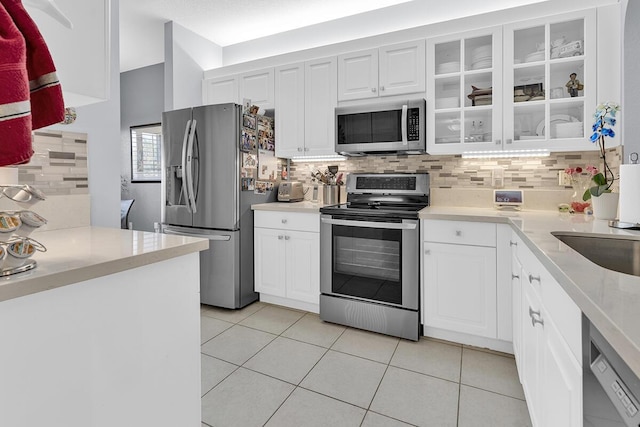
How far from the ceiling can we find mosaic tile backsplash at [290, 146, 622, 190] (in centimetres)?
123

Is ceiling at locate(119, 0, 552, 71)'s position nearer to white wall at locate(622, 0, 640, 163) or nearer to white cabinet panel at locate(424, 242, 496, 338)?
white wall at locate(622, 0, 640, 163)

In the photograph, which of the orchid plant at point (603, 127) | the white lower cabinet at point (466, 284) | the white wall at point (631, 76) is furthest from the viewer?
the white lower cabinet at point (466, 284)

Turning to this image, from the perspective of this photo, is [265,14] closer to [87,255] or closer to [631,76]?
[631,76]

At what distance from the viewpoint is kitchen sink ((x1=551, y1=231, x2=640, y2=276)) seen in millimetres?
1323

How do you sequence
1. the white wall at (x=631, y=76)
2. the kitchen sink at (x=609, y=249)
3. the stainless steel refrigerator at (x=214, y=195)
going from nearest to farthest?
the kitchen sink at (x=609, y=249), the white wall at (x=631, y=76), the stainless steel refrigerator at (x=214, y=195)

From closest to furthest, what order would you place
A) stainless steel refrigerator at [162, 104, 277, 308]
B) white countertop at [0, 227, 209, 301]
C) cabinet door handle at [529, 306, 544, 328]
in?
white countertop at [0, 227, 209, 301] < cabinet door handle at [529, 306, 544, 328] < stainless steel refrigerator at [162, 104, 277, 308]

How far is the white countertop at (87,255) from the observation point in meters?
0.74

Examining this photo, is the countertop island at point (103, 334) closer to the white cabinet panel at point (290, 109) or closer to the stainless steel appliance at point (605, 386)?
the stainless steel appliance at point (605, 386)

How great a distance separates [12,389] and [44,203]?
2.78 feet

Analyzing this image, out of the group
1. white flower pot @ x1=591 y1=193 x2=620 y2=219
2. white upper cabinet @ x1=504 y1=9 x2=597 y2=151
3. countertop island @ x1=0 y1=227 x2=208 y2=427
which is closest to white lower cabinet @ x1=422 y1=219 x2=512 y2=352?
white flower pot @ x1=591 y1=193 x2=620 y2=219

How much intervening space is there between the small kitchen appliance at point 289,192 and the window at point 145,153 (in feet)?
8.20

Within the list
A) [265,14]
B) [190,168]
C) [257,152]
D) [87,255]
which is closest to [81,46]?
[87,255]

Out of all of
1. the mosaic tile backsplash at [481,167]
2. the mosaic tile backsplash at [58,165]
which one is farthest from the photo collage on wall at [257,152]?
the mosaic tile backsplash at [58,165]

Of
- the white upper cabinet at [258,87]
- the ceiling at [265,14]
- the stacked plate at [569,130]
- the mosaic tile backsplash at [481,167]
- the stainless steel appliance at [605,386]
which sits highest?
the ceiling at [265,14]
